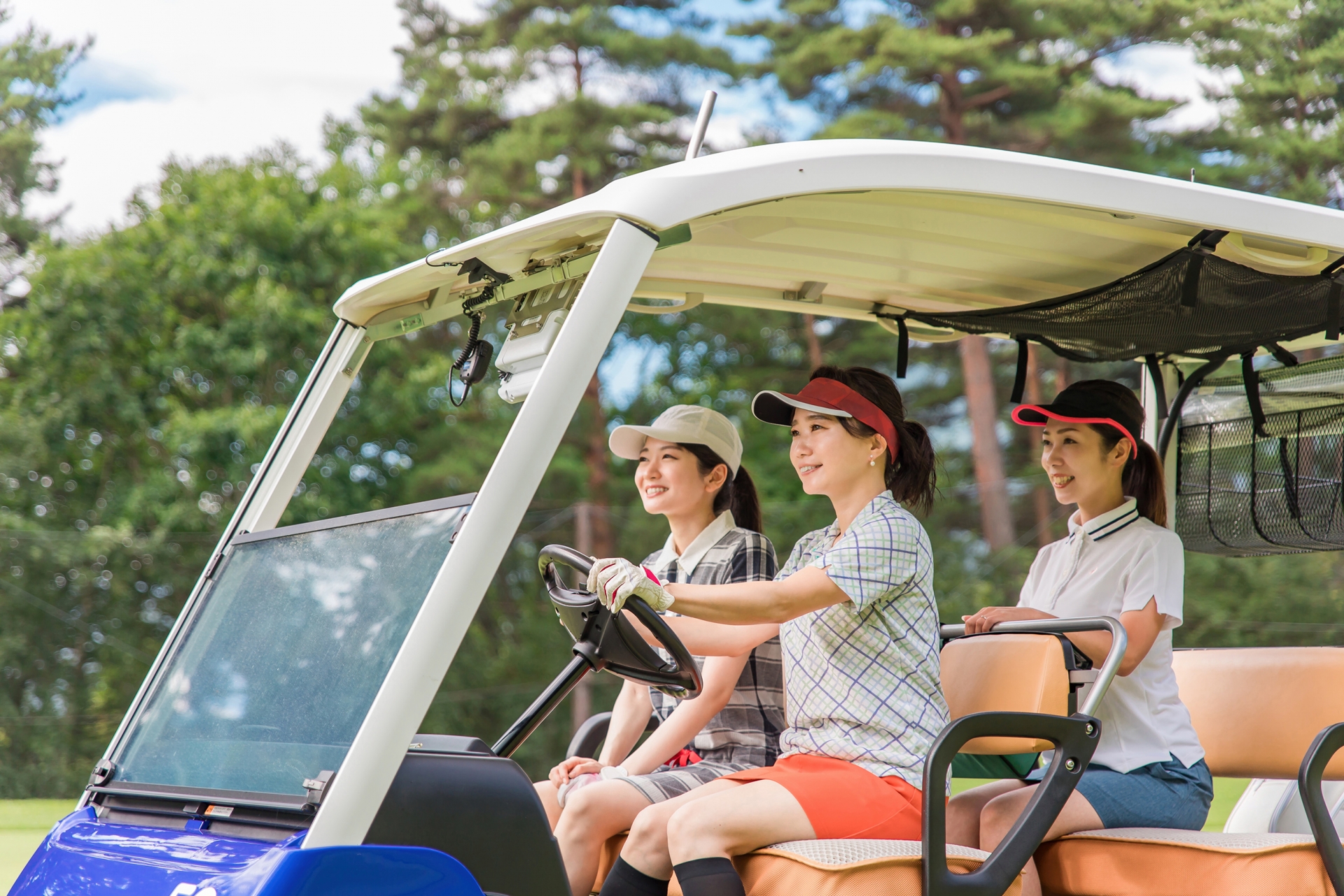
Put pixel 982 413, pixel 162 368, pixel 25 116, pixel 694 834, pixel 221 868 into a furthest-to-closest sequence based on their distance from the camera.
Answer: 1. pixel 25 116
2. pixel 162 368
3. pixel 982 413
4. pixel 694 834
5. pixel 221 868

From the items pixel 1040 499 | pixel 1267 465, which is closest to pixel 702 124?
pixel 1267 465

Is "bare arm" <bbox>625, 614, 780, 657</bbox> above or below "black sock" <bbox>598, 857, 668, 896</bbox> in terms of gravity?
above

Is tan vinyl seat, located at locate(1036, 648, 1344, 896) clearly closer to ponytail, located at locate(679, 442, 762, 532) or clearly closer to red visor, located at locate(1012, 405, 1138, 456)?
red visor, located at locate(1012, 405, 1138, 456)

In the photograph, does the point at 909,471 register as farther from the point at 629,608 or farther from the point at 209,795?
the point at 209,795

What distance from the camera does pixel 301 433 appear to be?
9.32 ft

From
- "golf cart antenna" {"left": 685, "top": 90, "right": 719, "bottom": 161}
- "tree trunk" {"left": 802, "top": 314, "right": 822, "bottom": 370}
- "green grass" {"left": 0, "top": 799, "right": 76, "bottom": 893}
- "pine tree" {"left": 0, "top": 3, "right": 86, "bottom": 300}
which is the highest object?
"pine tree" {"left": 0, "top": 3, "right": 86, "bottom": 300}

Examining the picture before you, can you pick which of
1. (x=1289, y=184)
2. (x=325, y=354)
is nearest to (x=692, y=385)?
(x=1289, y=184)

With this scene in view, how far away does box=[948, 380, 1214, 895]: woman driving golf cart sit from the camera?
9.62ft

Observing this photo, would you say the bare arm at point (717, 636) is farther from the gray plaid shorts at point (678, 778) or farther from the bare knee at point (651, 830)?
the bare knee at point (651, 830)

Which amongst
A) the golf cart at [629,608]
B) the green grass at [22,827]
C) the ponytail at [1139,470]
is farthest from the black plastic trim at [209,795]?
the green grass at [22,827]

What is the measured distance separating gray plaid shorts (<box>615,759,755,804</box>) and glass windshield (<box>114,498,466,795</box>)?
88cm

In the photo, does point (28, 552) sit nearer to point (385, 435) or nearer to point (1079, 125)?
point (385, 435)

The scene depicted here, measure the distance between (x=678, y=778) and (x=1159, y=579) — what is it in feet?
4.05

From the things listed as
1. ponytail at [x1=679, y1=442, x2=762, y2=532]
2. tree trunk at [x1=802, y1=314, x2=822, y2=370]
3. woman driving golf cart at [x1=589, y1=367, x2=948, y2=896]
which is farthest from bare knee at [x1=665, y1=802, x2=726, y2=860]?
tree trunk at [x1=802, y1=314, x2=822, y2=370]
